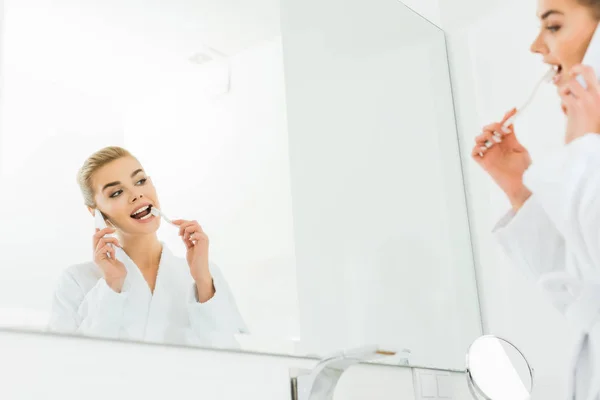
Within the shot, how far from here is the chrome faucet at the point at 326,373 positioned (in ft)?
3.30

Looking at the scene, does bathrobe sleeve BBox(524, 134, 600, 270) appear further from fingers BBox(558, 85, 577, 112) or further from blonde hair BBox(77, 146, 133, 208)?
blonde hair BBox(77, 146, 133, 208)

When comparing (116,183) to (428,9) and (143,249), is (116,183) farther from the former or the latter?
(428,9)

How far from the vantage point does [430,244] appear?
156 cm

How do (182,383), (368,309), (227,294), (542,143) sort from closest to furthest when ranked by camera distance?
(182,383)
(227,294)
(368,309)
(542,143)

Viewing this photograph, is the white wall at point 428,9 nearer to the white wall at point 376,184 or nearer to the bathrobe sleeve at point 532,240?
the white wall at point 376,184

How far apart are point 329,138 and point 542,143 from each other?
1.51 feet

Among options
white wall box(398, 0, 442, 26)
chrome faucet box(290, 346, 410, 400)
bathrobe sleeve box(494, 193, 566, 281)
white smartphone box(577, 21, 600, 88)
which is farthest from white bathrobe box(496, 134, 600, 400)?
white wall box(398, 0, 442, 26)

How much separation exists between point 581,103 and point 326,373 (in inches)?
30.0

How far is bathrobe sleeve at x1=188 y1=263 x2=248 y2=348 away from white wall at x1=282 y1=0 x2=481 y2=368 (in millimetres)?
168

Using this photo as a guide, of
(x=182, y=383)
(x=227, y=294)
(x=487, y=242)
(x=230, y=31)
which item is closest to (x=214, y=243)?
(x=227, y=294)

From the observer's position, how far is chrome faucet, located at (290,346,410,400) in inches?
39.6

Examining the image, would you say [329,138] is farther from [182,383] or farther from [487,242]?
[182,383]

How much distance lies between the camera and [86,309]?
0.88m

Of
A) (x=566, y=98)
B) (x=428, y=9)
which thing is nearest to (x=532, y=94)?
(x=566, y=98)
